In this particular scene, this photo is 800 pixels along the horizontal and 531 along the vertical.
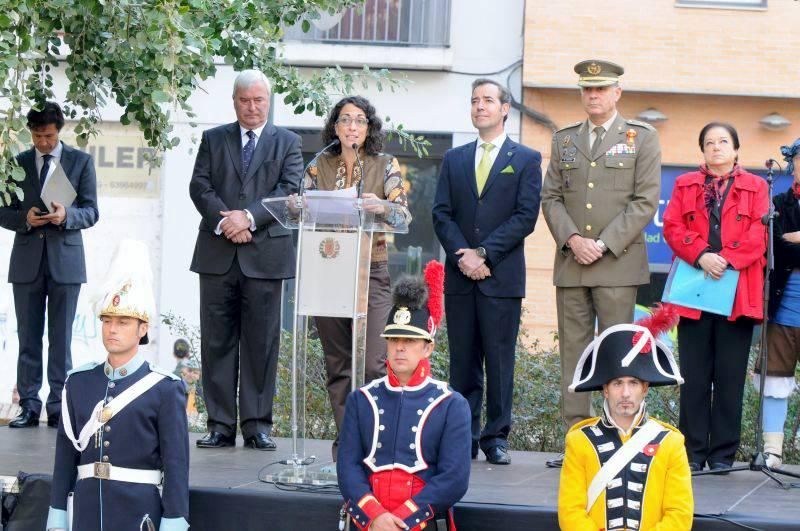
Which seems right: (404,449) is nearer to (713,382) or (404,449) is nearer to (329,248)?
(329,248)

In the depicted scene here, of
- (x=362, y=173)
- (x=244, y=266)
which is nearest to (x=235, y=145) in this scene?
(x=244, y=266)

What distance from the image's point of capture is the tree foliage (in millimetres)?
5691

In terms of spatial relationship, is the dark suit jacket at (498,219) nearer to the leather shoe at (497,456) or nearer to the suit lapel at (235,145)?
the leather shoe at (497,456)

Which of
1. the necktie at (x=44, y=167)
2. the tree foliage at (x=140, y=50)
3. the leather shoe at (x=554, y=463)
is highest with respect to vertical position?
the tree foliage at (x=140, y=50)

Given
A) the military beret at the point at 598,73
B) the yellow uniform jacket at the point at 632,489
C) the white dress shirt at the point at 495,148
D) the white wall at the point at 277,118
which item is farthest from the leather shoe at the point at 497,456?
the white wall at the point at 277,118

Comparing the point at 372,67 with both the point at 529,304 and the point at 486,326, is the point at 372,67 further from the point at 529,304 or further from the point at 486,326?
the point at 486,326

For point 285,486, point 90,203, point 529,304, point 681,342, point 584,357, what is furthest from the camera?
point 529,304

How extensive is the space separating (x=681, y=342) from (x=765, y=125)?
709 cm

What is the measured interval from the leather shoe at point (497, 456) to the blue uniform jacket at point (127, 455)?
2112 millimetres

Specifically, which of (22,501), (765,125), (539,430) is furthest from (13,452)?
(765,125)

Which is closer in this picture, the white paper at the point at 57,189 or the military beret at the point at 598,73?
the military beret at the point at 598,73

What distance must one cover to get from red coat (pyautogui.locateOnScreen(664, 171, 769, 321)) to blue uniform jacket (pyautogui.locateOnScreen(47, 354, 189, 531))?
2.85 m

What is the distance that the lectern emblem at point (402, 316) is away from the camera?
5.48m

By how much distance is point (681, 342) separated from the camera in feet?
22.5
